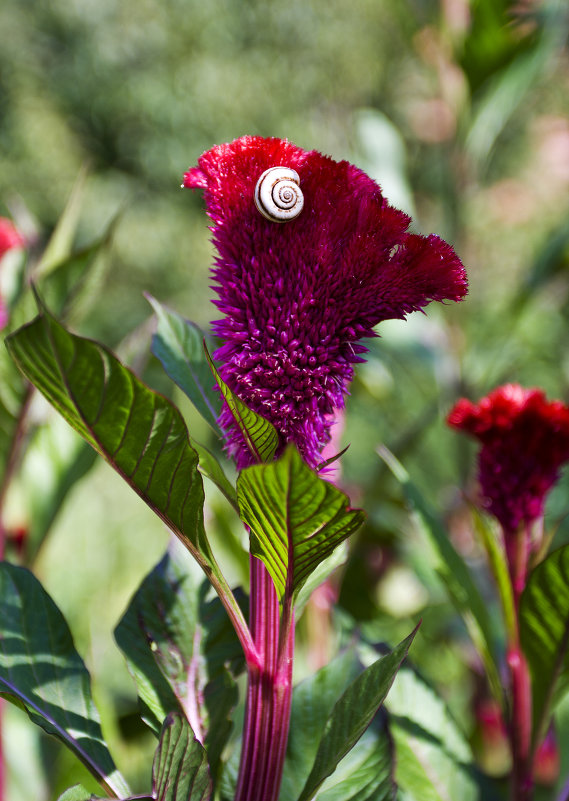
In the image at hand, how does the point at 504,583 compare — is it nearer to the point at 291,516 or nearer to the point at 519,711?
the point at 519,711

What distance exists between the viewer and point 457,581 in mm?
590

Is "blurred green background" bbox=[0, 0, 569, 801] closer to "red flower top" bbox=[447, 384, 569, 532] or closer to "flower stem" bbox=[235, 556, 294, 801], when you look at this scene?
"red flower top" bbox=[447, 384, 569, 532]

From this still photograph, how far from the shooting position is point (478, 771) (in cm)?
59

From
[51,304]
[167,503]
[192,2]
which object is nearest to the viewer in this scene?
[167,503]

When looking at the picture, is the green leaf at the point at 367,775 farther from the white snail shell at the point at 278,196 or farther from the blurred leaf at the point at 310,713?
the white snail shell at the point at 278,196

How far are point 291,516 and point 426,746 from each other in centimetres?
30

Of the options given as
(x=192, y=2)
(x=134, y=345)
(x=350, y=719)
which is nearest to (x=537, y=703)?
(x=350, y=719)

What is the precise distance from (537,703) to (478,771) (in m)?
0.09

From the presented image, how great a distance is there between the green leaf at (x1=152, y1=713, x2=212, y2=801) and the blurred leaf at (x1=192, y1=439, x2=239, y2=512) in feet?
0.36

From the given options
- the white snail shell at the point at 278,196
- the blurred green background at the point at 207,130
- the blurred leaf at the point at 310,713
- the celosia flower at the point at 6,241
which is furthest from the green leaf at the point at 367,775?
the blurred green background at the point at 207,130

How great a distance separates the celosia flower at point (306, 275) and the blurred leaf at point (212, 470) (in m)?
0.03

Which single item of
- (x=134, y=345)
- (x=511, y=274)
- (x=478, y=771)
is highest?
(x=511, y=274)

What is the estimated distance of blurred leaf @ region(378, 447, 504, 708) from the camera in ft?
1.91

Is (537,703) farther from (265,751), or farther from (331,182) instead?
(331,182)
